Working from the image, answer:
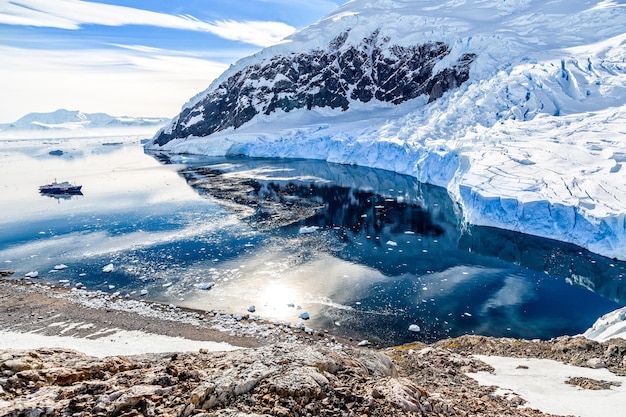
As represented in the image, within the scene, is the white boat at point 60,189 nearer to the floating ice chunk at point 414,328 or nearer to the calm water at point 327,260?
the calm water at point 327,260

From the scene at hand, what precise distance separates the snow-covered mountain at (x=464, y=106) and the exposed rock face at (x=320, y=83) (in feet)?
0.95

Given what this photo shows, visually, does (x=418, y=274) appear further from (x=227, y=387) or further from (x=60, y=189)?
(x=60, y=189)

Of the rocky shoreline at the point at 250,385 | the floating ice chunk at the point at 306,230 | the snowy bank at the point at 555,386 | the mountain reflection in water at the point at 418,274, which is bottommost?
the mountain reflection in water at the point at 418,274

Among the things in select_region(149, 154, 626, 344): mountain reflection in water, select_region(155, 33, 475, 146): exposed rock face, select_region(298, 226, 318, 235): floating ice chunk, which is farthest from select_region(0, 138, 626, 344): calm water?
select_region(155, 33, 475, 146): exposed rock face

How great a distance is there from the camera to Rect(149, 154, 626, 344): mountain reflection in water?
17047 mm

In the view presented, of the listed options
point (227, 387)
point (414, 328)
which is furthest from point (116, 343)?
point (414, 328)

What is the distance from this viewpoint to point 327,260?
2369 cm

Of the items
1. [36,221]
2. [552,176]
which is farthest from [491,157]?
[36,221]

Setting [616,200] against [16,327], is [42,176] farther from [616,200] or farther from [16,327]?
[616,200]

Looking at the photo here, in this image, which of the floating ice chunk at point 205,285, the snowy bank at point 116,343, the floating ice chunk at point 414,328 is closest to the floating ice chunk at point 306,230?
the floating ice chunk at point 205,285

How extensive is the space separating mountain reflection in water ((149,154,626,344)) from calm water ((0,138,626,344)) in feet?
0.29

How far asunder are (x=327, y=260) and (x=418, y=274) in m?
5.49

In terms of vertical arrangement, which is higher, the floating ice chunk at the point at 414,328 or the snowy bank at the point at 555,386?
the snowy bank at the point at 555,386

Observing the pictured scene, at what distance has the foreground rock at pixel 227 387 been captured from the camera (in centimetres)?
515
